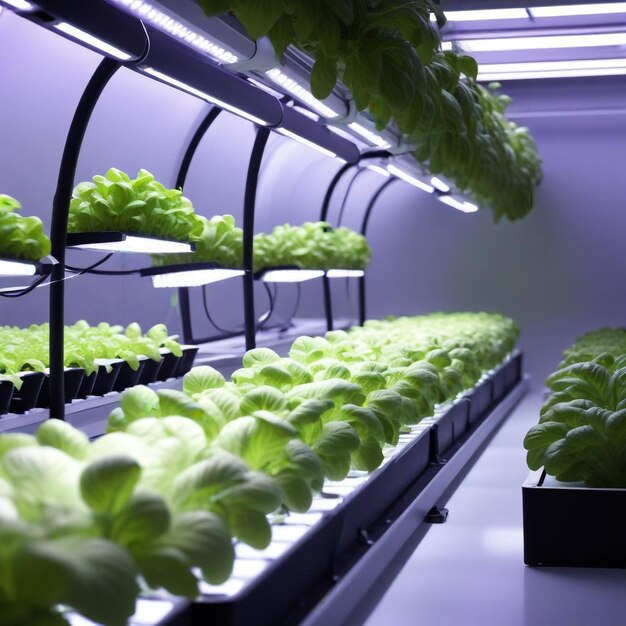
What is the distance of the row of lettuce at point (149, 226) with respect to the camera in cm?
243

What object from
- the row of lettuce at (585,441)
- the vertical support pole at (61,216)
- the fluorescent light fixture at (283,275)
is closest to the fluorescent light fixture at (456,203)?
the fluorescent light fixture at (283,275)

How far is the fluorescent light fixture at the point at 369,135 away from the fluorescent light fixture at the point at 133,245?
77 centimetres

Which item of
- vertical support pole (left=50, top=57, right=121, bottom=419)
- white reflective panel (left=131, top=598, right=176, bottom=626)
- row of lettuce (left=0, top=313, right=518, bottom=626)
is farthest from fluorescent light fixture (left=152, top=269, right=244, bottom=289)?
white reflective panel (left=131, top=598, right=176, bottom=626)

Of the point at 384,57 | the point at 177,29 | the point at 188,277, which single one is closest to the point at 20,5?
the point at 177,29

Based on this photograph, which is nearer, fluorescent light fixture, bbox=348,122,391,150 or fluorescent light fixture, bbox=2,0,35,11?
fluorescent light fixture, bbox=2,0,35,11

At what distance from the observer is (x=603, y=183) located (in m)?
10.0

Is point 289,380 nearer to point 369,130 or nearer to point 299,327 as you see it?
point 369,130

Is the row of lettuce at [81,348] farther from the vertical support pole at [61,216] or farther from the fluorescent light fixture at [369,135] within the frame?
the fluorescent light fixture at [369,135]

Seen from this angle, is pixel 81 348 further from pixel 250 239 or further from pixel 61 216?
pixel 250 239

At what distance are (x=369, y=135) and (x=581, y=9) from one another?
1507 mm

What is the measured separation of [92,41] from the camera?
6.15 ft

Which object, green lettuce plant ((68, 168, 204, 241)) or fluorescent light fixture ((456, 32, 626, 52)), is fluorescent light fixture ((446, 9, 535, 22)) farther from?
green lettuce plant ((68, 168, 204, 241))

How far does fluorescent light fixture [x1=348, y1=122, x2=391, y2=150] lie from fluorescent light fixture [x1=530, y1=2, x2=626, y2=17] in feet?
3.98

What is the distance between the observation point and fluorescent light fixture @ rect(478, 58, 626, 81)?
5.98m
